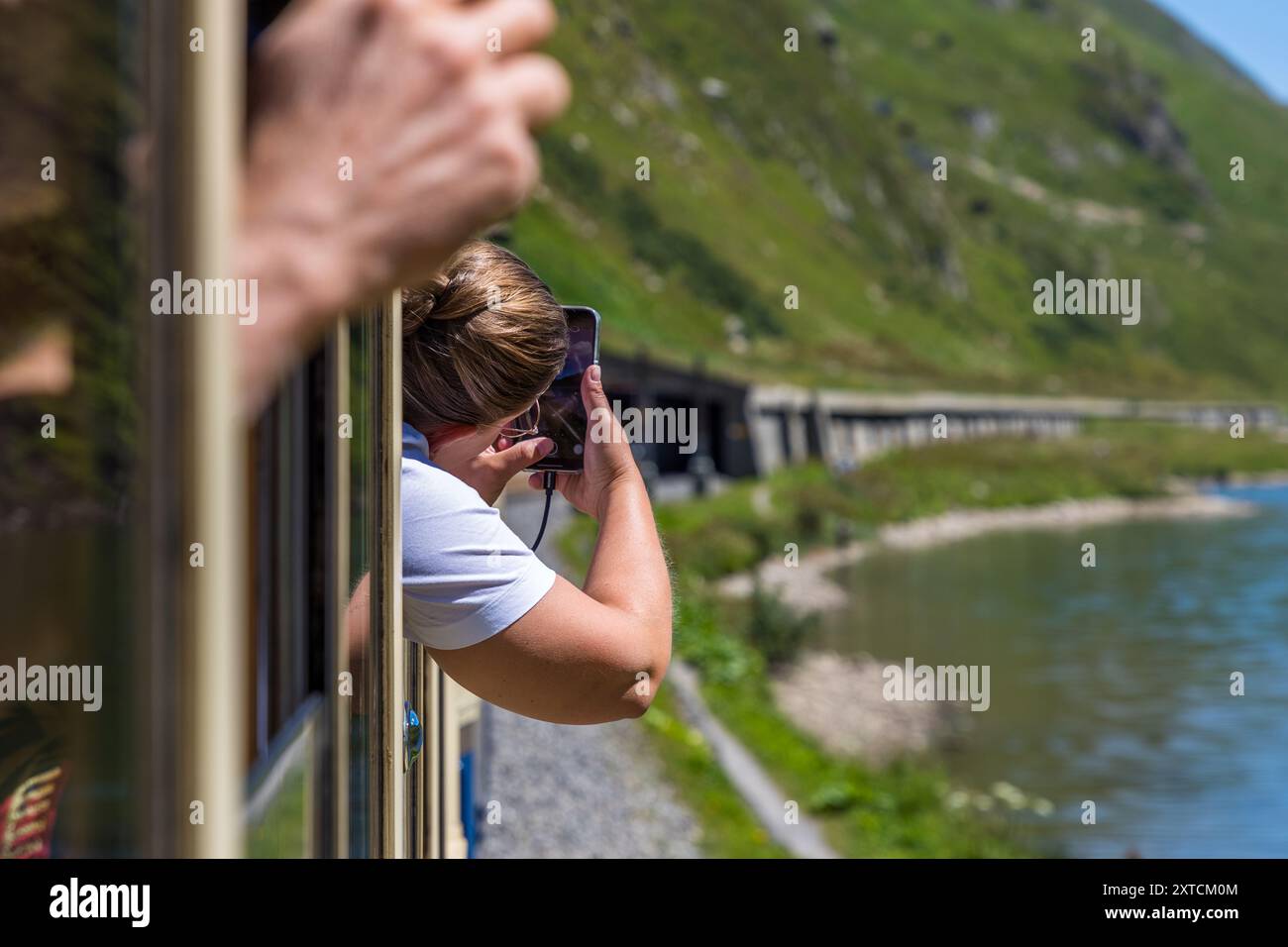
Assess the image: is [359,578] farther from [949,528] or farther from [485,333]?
[949,528]

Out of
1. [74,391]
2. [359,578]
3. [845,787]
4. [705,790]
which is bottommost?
[845,787]

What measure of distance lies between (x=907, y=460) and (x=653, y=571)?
181 ft

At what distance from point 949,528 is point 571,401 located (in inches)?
1745

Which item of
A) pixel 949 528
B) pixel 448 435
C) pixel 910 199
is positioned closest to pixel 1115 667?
pixel 949 528

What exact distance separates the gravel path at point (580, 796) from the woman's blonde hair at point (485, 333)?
265 inches

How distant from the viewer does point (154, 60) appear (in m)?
0.81

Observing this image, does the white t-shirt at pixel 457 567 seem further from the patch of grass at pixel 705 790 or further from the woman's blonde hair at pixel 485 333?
the patch of grass at pixel 705 790

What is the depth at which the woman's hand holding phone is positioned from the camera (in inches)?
84.9

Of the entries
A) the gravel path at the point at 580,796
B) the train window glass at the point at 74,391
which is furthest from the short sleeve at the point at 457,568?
the gravel path at the point at 580,796

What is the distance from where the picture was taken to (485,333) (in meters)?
2.08

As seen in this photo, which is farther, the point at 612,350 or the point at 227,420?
the point at 612,350

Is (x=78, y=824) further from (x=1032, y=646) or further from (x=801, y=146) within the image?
(x=801, y=146)

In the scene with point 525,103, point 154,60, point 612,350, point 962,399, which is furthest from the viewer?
point 962,399
